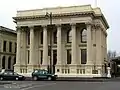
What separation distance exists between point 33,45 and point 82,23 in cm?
1155

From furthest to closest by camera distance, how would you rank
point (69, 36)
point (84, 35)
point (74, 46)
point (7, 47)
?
point (7, 47), point (69, 36), point (84, 35), point (74, 46)

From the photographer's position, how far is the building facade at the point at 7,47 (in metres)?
84.4

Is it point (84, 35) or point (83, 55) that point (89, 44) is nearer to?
point (83, 55)

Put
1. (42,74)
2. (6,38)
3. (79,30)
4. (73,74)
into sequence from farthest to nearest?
(6,38) < (79,30) < (73,74) < (42,74)

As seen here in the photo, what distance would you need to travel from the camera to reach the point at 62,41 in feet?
230

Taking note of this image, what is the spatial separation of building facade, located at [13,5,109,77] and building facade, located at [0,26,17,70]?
42.5 ft

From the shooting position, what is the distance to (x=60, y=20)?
2677 inches

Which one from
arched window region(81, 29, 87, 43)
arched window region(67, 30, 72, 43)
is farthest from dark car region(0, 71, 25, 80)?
arched window region(81, 29, 87, 43)

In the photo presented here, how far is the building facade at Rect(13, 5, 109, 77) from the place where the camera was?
66000mm

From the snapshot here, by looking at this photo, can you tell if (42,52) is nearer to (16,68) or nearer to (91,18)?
(16,68)

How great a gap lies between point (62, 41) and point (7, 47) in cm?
→ 2175

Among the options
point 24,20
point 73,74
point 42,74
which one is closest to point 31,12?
point 24,20

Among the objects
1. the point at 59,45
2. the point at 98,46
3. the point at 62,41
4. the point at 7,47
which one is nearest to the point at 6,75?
the point at 59,45

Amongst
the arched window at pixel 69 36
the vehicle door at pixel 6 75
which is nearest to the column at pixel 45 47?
the arched window at pixel 69 36
